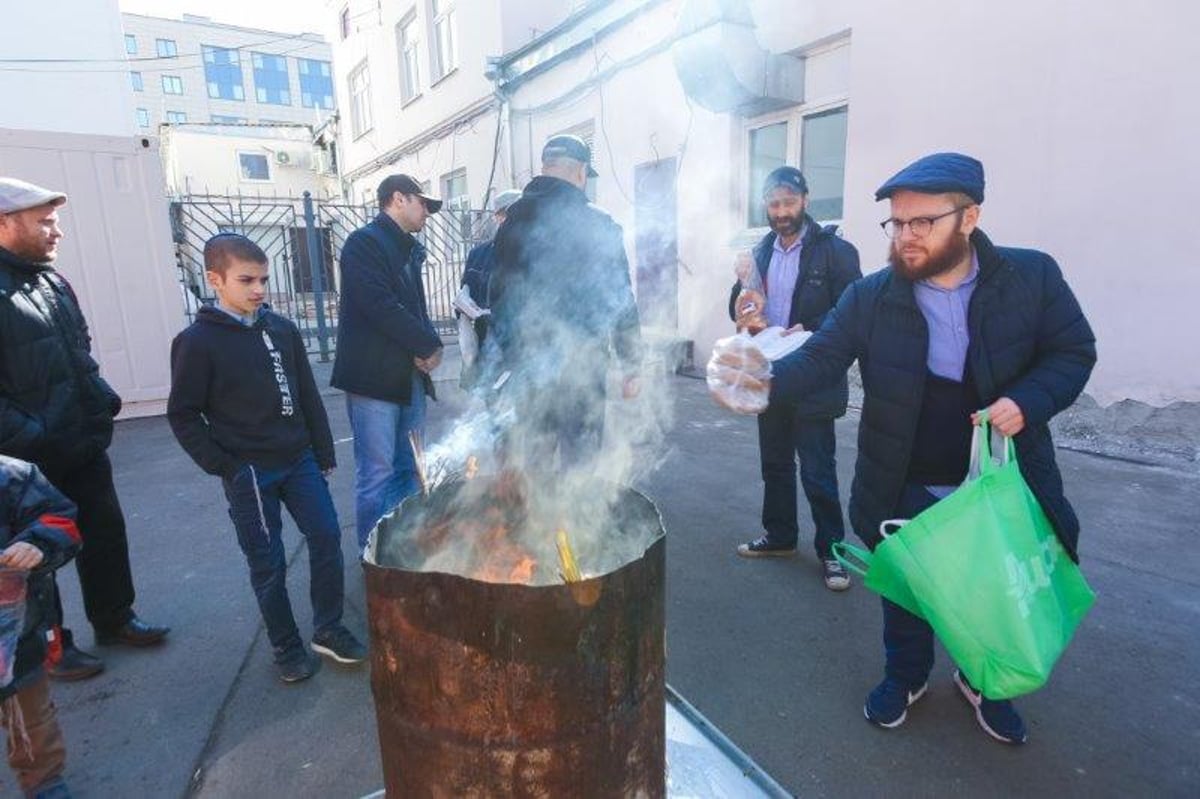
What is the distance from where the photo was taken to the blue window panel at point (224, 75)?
4694cm

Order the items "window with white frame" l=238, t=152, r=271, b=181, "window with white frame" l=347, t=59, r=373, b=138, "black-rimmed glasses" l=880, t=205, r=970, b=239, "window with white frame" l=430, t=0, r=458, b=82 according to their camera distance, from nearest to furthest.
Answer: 1. "black-rimmed glasses" l=880, t=205, r=970, b=239
2. "window with white frame" l=430, t=0, r=458, b=82
3. "window with white frame" l=347, t=59, r=373, b=138
4. "window with white frame" l=238, t=152, r=271, b=181

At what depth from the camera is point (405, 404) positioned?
359 centimetres

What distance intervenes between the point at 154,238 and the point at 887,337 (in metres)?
7.52

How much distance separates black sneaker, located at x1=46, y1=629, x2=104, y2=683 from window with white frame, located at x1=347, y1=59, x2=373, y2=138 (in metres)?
18.2

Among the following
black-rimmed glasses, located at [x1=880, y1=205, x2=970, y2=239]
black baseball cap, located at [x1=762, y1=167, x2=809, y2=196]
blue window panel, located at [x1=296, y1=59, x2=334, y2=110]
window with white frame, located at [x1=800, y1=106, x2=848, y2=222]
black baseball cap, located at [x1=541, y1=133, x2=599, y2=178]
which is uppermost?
blue window panel, located at [x1=296, y1=59, x2=334, y2=110]

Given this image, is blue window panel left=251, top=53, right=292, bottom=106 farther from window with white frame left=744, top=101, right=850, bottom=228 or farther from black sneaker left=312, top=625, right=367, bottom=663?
black sneaker left=312, top=625, right=367, bottom=663

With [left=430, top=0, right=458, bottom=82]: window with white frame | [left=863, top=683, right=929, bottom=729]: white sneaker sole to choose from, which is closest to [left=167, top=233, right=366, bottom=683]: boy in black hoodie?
[left=863, top=683, right=929, bottom=729]: white sneaker sole

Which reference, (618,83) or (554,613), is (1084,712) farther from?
(618,83)

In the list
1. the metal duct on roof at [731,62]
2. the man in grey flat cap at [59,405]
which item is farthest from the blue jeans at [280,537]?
the metal duct on roof at [731,62]

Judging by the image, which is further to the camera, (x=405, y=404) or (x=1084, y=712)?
(x=405, y=404)

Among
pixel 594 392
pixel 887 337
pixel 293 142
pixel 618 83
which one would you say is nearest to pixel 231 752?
pixel 594 392

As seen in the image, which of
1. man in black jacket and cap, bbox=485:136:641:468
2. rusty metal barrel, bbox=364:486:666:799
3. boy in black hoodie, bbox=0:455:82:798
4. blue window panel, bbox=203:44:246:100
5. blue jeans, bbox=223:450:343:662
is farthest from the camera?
blue window panel, bbox=203:44:246:100

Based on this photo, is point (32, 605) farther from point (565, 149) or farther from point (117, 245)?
point (117, 245)

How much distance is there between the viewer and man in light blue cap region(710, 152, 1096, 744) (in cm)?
212
